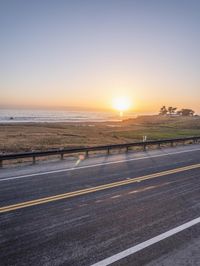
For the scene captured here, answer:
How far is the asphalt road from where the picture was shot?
492 cm

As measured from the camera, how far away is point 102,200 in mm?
7922

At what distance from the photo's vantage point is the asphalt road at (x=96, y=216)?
4922 mm

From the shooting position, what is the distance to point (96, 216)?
21.9ft

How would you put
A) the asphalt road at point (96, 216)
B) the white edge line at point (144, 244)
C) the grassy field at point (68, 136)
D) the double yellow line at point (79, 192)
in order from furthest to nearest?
the grassy field at point (68, 136) < the double yellow line at point (79, 192) < the asphalt road at point (96, 216) < the white edge line at point (144, 244)

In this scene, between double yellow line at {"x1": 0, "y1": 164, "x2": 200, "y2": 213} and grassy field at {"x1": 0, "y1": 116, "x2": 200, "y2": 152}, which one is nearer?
double yellow line at {"x1": 0, "y1": 164, "x2": 200, "y2": 213}

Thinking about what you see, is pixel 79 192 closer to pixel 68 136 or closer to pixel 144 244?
pixel 144 244

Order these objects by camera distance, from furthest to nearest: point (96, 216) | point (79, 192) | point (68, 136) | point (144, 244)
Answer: point (68, 136), point (79, 192), point (96, 216), point (144, 244)

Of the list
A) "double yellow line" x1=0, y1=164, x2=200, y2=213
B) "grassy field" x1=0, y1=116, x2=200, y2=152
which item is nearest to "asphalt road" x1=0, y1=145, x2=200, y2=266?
"double yellow line" x1=0, y1=164, x2=200, y2=213

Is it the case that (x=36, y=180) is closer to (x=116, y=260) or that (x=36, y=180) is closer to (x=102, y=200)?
(x=102, y=200)

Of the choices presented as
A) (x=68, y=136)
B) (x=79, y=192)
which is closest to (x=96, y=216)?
(x=79, y=192)

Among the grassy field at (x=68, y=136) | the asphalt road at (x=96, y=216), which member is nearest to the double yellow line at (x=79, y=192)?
the asphalt road at (x=96, y=216)

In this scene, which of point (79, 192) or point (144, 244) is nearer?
point (144, 244)

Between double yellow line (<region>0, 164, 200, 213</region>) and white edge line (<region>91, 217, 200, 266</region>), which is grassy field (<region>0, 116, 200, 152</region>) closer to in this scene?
double yellow line (<region>0, 164, 200, 213</region>)

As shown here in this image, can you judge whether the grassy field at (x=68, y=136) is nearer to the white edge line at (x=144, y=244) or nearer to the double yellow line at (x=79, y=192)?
the double yellow line at (x=79, y=192)
